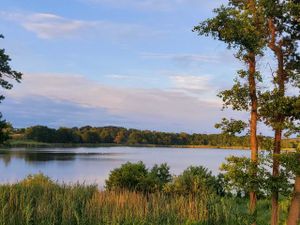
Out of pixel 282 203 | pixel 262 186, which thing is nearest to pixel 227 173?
pixel 262 186

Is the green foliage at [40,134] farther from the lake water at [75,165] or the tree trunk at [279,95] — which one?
the tree trunk at [279,95]

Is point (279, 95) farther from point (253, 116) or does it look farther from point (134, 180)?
point (134, 180)

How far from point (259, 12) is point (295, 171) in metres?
3.57

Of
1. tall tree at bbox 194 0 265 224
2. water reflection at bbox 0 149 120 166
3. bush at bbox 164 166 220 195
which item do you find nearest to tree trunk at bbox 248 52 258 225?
tall tree at bbox 194 0 265 224

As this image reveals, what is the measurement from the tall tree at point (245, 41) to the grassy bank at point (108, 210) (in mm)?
2430

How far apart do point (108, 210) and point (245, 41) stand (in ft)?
18.8

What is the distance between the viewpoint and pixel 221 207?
13.1 meters

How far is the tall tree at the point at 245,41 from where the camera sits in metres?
9.70

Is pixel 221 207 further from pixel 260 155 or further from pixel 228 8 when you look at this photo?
pixel 228 8

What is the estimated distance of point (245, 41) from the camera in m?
9.69

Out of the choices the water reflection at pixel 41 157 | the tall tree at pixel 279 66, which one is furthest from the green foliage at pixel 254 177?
the water reflection at pixel 41 157

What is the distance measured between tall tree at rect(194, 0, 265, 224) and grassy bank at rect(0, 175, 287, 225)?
7.97 feet

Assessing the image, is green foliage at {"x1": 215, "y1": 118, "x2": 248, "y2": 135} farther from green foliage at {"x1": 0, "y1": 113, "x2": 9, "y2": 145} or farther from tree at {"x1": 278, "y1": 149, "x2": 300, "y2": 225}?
green foliage at {"x1": 0, "y1": 113, "x2": 9, "y2": 145}

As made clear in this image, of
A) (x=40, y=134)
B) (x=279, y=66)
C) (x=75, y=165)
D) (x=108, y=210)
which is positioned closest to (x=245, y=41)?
(x=279, y=66)
